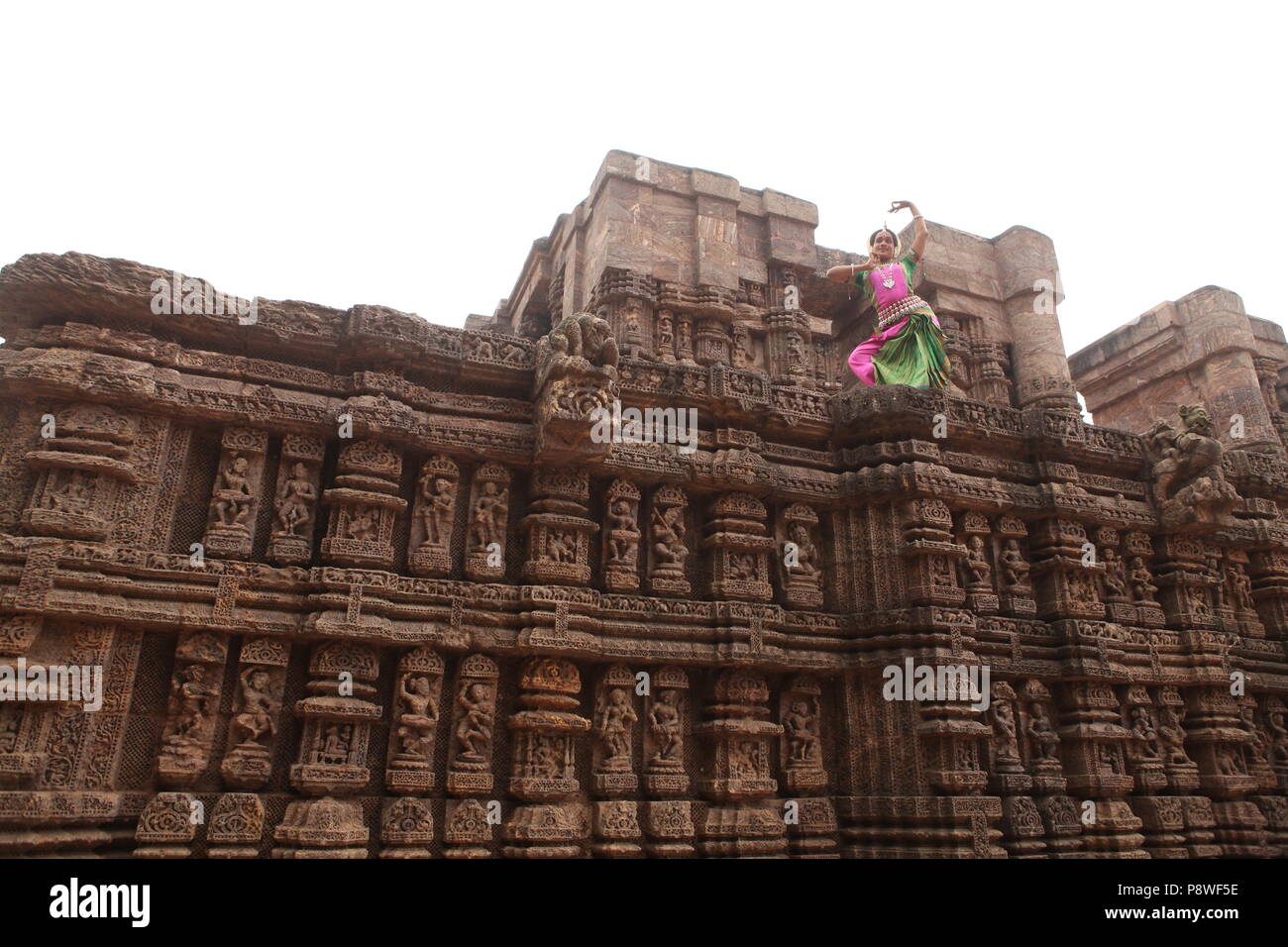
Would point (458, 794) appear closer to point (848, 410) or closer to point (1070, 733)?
point (848, 410)

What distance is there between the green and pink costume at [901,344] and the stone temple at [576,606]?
33.7 inches

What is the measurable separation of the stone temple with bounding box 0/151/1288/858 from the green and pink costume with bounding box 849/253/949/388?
856 mm

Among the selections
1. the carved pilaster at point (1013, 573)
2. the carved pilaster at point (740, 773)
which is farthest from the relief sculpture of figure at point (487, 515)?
the carved pilaster at point (1013, 573)

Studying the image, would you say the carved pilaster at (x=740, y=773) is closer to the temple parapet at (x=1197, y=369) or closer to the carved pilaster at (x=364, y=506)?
the carved pilaster at (x=364, y=506)

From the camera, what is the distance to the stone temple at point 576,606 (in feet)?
23.0

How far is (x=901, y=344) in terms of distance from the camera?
11406 mm

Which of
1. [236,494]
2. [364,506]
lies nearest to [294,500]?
[236,494]

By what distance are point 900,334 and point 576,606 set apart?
622cm

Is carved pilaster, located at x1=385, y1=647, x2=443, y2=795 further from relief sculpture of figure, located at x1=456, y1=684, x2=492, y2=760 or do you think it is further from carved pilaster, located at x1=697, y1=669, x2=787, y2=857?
carved pilaster, located at x1=697, y1=669, x2=787, y2=857

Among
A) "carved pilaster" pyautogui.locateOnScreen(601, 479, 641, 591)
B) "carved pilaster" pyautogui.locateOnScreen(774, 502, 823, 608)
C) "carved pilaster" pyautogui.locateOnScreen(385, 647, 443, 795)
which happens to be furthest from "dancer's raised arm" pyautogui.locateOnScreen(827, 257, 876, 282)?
"carved pilaster" pyautogui.locateOnScreen(385, 647, 443, 795)
